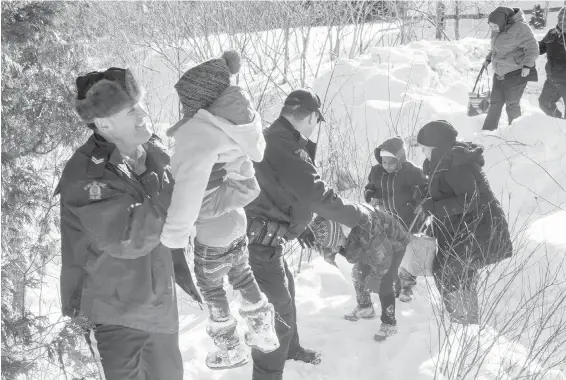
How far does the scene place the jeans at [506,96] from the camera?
765 cm

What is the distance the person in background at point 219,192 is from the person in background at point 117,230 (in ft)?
0.36

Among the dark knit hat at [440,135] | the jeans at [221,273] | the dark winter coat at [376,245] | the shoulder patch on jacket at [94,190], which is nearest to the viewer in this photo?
the shoulder patch on jacket at [94,190]

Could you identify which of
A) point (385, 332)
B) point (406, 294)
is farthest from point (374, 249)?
point (406, 294)

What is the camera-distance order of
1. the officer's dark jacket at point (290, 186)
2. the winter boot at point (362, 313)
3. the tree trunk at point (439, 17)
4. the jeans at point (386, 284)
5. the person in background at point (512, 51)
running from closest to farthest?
the officer's dark jacket at point (290, 186), the jeans at point (386, 284), the winter boot at point (362, 313), the person in background at point (512, 51), the tree trunk at point (439, 17)

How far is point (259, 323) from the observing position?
9.04ft

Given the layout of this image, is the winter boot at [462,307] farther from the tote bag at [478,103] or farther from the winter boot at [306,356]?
the tote bag at [478,103]

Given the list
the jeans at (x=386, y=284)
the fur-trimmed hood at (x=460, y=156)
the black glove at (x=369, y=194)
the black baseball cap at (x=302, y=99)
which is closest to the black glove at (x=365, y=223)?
the jeans at (x=386, y=284)

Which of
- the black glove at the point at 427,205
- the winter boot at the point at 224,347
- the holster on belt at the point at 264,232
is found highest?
the holster on belt at the point at 264,232

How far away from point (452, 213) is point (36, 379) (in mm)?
A: 2975

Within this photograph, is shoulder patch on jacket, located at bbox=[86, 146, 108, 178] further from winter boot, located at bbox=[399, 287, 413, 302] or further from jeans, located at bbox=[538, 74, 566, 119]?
jeans, located at bbox=[538, 74, 566, 119]

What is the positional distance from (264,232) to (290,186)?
297mm

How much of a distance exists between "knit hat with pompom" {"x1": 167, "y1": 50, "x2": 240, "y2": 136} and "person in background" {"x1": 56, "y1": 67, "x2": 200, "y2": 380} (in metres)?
0.20

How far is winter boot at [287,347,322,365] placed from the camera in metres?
4.08

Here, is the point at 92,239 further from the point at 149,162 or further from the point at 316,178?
the point at 316,178
